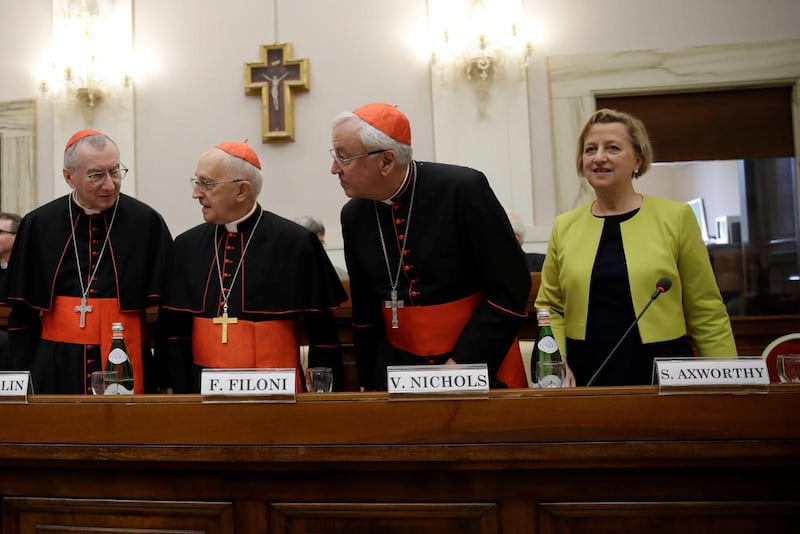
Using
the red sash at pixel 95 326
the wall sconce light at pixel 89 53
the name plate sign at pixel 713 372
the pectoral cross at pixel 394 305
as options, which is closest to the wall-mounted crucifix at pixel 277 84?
the wall sconce light at pixel 89 53

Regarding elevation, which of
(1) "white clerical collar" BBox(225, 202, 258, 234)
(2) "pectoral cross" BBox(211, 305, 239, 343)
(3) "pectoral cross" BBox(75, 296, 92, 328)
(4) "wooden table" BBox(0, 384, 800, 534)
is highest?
(1) "white clerical collar" BBox(225, 202, 258, 234)

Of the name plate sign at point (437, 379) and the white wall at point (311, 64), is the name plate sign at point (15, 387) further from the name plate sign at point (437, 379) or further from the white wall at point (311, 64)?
the white wall at point (311, 64)

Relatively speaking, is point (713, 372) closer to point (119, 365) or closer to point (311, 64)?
point (119, 365)

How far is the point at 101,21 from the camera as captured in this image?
5.75 meters

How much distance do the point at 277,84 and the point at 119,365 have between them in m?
3.95

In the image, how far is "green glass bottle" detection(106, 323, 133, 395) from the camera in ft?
6.08

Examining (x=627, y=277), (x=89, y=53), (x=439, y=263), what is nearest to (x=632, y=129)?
(x=627, y=277)

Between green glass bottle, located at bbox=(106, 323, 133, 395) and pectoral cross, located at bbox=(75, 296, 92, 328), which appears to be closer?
green glass bottle, located at bbox=(106, 323, 133, 395)

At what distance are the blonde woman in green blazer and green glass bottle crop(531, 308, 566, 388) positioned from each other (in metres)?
0.15

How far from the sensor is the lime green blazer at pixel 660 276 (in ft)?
6.60

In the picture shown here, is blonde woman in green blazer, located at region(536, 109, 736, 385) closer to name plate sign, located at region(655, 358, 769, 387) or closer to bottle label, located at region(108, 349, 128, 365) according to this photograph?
name plate sign, located at region(655, 358, 769, 387)

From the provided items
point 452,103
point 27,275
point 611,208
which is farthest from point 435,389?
point 452,103

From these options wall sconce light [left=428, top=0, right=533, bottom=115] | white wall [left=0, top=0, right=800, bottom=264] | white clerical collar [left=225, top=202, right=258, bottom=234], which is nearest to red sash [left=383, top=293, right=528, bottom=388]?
white clerical collar [left=225, top=202, right=258, bottom=234]

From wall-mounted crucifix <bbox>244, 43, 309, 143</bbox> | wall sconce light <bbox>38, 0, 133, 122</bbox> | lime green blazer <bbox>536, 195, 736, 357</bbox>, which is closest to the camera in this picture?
lime green blazer <bbox>536, 195, 736, 357</bbox>
